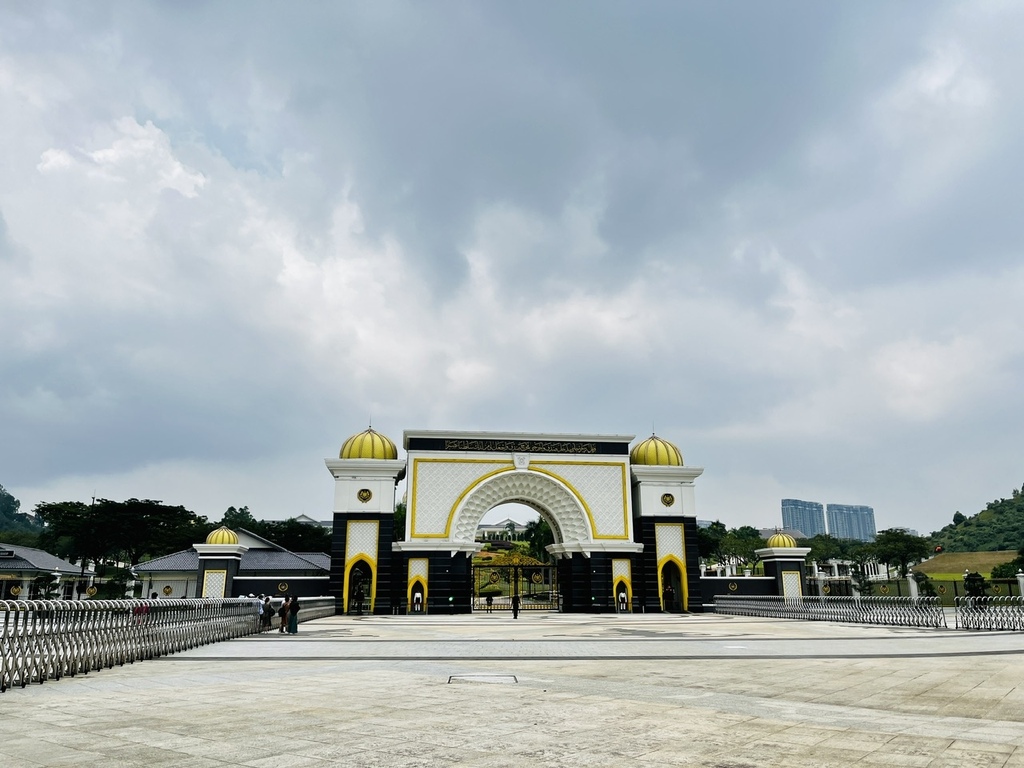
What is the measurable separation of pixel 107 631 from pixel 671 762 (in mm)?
10104

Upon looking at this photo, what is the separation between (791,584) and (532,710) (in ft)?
105

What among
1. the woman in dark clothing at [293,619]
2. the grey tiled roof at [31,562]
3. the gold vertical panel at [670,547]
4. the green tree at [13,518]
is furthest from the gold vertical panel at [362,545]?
the green tree at [13,518]

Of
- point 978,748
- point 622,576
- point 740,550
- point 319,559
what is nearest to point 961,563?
point 740,550

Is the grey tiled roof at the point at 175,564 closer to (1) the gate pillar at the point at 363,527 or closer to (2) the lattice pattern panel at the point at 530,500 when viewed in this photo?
(1) the gate pillar at the point at 363,527

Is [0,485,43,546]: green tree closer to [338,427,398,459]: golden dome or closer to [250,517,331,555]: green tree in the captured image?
[250,517,331,555]: green tree

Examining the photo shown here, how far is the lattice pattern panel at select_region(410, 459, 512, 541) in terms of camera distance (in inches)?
1331

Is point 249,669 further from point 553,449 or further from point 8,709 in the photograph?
point 553,449

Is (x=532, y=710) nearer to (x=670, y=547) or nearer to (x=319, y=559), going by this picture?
(x=670, y=547)

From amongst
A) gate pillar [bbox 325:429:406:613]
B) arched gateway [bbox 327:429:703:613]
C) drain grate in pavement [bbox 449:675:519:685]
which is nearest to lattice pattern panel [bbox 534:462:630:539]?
arched gateway [bbox 327:429:703:613]

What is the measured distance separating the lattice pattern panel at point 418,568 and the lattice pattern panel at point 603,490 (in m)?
7.10

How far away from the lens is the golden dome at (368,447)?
3434 centimetres

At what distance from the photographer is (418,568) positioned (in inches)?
1303

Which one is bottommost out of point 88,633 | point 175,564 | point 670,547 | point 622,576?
point 88,633

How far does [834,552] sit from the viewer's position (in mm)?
98188
